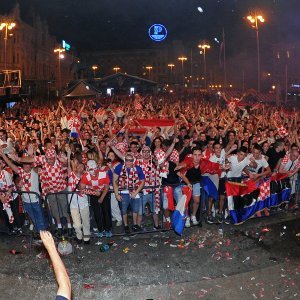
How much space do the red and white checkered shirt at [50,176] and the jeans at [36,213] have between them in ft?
1.23

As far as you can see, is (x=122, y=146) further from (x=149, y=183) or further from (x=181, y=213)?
(x=181, y=213)

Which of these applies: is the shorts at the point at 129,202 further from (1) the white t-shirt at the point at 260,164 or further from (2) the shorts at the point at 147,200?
(1) the white t-shirt at the point at 260,164

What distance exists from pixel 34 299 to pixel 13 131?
27.6 feet

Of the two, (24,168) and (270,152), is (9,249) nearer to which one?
(24,168)

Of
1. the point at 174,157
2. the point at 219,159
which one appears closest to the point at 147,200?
the point at 174,157

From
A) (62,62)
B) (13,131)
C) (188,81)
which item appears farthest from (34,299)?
(188,81)

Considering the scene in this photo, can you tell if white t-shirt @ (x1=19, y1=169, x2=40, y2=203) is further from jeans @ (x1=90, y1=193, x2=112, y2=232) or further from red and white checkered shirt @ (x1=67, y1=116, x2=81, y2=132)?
red and white checkered shirt @ (x1=67, y1=116, x2=81, y2=132)

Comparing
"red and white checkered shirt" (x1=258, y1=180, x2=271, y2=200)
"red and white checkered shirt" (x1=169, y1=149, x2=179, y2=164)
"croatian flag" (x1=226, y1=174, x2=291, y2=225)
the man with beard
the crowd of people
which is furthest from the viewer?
"red and white checkered shirt" (x1=169, y1=149, x2=179, y2=164)

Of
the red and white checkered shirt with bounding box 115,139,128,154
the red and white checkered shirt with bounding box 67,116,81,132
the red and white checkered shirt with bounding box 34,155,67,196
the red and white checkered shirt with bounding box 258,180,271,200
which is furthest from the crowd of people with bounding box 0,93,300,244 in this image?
the red and white checkered shirt with bounding box 67,116,81,132

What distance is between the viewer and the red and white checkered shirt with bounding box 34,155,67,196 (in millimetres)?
7844

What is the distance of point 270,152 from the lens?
9.50m

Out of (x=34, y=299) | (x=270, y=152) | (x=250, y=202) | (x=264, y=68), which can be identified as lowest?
(x=34, y=299)

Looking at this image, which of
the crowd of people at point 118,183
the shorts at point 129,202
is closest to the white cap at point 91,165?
the crowd of people at point 118,183

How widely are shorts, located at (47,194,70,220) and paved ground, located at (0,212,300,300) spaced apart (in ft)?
2.50
